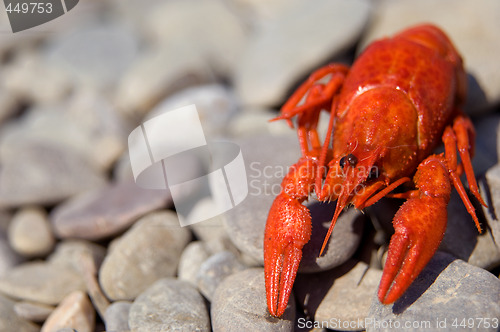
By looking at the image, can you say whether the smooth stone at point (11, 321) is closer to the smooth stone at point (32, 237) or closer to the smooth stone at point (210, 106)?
the smooth stone at point (32, 237)

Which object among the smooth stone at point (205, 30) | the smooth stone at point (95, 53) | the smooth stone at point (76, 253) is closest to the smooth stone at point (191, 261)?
the smooth stone at point (76, 253)

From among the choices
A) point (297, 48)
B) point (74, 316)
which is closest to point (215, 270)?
point (74, 316)

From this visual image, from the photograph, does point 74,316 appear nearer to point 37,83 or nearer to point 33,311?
point 33,311

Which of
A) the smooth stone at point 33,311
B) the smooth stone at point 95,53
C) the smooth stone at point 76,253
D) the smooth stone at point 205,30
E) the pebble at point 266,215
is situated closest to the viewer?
the pebble at point 266,215

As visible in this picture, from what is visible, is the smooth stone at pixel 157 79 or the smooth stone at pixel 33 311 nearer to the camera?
the smooth stone at pixel 33 311

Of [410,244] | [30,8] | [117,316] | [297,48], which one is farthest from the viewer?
[297,48]
